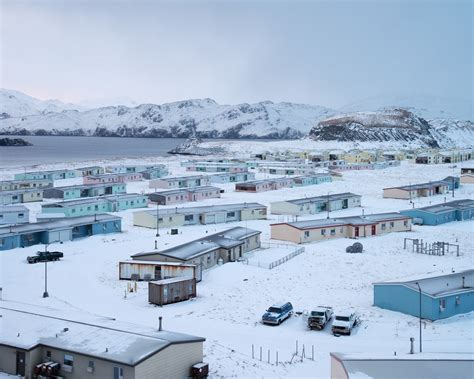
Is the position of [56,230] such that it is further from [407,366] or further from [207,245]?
[407,366]

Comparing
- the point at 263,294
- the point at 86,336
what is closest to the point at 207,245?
the point at 263,294

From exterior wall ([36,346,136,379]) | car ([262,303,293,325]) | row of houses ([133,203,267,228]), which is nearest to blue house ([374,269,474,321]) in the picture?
car ([262,303,293,325])

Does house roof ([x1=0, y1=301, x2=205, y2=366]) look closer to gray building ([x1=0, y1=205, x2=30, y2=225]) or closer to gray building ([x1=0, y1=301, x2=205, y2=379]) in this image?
gray building ([x1=0, y1=301, x2=205, y2=379])

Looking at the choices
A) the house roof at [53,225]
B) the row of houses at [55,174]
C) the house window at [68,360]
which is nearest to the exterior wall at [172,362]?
the house window at [68,360]

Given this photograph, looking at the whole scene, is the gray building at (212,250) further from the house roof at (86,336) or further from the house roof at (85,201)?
the house roof at (85,201)

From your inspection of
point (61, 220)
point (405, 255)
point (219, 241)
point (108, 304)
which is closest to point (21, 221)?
point (61, 220)

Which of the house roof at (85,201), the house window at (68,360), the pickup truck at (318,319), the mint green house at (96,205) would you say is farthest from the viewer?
the house roof at (85,201)
